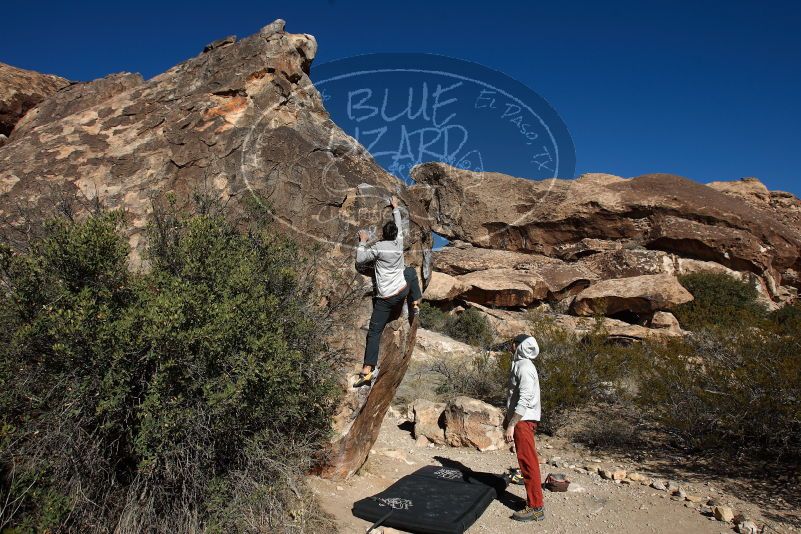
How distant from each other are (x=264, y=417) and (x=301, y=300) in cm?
110

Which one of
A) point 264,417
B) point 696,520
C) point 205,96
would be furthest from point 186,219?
point 696,520

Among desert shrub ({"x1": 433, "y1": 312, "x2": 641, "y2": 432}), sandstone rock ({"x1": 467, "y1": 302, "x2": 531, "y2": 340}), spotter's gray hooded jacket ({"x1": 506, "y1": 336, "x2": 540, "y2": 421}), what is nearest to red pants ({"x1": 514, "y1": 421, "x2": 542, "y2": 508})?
spotter's gray hooded jacket ({"x1": 506, "y1": 336, "x2": 540, "y2": 421})

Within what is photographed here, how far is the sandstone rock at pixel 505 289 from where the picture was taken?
764 inches

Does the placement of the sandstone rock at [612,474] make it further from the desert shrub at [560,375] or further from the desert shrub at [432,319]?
the desert shrub at [432,319]

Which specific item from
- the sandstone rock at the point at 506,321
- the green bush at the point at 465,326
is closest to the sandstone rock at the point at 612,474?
the sandstone rock at the point at 506,321

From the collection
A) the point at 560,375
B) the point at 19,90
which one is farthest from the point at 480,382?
the point at 19,90

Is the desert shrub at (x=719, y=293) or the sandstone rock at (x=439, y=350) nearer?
the sandstone rock at (x=439, y=350)

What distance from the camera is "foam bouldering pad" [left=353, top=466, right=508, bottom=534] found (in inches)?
172

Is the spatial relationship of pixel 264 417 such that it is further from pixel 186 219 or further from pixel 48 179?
pixel 48 179

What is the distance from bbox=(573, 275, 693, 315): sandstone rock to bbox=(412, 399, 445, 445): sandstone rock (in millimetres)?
10709

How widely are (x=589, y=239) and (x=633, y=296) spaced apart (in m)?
5.89

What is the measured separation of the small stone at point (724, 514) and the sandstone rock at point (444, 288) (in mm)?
13928

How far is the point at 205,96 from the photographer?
6.05 metres

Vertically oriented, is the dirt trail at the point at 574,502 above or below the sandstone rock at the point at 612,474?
below
